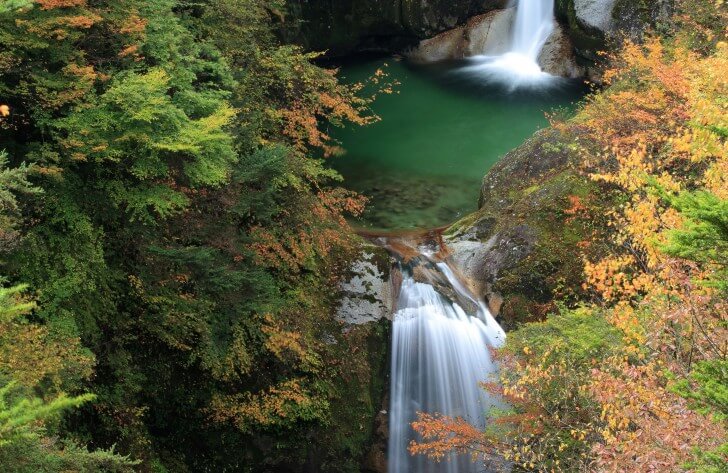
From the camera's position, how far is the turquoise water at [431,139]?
688 inches

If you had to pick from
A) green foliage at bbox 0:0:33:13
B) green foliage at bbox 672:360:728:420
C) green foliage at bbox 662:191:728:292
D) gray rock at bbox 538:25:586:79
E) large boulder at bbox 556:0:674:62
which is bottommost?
green foliage at bbox 672:360:728:420

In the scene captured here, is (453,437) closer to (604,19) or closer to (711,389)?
(711,389)

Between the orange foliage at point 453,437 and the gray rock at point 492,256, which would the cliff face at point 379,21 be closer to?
the gray rock at point 492,256

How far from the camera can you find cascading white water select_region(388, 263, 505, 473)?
1162 centimetres

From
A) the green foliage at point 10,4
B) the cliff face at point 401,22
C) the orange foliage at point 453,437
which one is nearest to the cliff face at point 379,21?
the cliff face at point 401,22

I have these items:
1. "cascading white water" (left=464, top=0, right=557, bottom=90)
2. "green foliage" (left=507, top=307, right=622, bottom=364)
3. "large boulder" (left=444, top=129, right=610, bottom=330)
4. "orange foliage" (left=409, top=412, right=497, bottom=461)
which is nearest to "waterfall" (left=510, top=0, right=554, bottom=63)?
"cascading white water" (left=464, top=0, right=557, bottom=90)

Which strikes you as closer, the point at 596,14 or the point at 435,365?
the point at 435,365

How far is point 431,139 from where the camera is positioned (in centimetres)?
2164

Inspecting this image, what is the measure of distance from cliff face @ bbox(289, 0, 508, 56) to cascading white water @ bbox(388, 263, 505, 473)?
1597 cm

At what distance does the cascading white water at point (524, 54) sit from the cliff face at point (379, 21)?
148 centimetres

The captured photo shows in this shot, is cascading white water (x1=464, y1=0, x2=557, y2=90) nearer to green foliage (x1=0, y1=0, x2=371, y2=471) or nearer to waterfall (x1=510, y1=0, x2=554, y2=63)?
waterfall (x1=510, y1=0, x2=554, y2=63)

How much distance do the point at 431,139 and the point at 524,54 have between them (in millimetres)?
8171

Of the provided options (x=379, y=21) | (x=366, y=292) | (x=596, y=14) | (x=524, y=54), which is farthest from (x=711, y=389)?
(x=379, y=21)

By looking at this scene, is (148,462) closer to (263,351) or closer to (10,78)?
(263,351)
